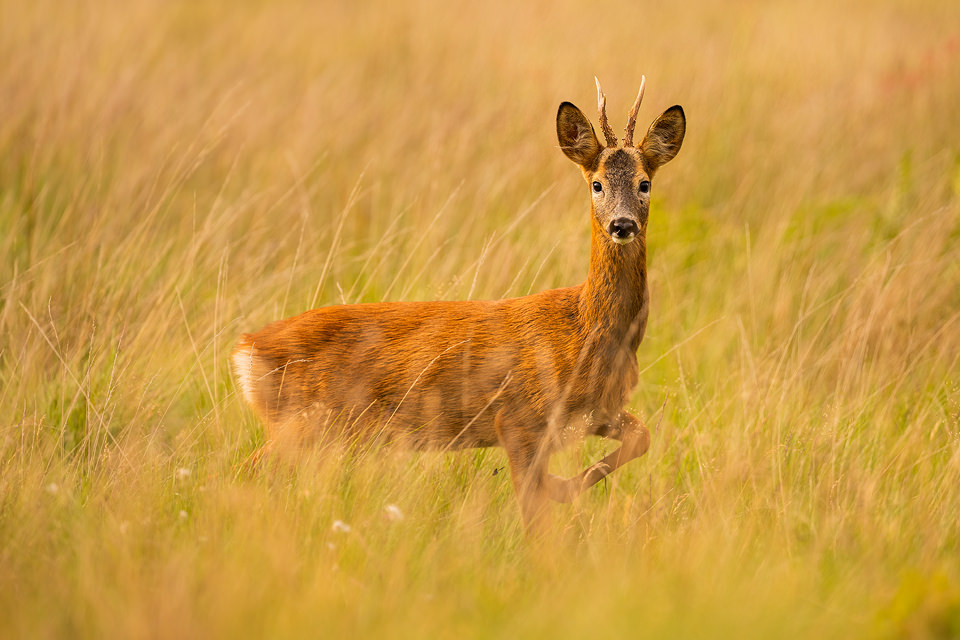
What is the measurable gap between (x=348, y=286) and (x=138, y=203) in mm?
1311

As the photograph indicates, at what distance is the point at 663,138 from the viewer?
3670 mm

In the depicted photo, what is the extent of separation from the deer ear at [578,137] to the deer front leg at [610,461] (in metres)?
0.92

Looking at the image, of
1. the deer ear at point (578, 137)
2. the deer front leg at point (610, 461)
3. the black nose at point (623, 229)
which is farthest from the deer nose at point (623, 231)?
the deer front leg at point (610, 461)

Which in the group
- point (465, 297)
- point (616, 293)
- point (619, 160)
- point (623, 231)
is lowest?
point (465, 297)

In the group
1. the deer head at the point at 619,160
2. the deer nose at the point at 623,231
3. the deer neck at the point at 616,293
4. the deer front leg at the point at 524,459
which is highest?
the deer head at the point at 619,160

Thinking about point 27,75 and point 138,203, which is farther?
point 27,75

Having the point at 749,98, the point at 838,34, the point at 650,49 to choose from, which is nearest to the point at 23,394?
the point at 749,98

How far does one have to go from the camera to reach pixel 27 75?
22.0 ft

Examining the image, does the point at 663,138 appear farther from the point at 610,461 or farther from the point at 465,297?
the point at 465,297

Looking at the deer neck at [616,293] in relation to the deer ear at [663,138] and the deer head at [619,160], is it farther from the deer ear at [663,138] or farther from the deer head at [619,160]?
the deer ear at [663,138]

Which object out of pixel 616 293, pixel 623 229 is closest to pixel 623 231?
pixel 623 229

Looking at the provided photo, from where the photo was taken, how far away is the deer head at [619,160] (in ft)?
11.0

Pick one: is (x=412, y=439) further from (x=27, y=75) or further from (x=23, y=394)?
(x=27, y=75)

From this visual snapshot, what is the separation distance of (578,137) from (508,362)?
0.85 metres
